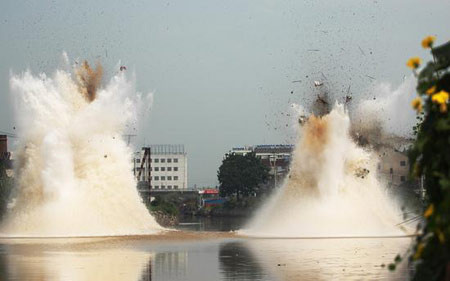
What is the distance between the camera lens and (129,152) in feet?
191

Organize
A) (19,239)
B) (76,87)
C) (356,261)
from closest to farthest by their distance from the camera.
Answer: (356,261), (19,239), (76,87)

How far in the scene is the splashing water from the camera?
51.4 meters

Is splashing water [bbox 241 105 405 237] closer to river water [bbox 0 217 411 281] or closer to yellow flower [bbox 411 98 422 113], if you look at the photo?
river water [bbox 0 217 411 281]

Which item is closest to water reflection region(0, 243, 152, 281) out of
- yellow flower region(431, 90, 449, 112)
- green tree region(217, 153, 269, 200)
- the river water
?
the river water

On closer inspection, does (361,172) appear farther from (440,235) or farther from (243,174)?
(243,174)

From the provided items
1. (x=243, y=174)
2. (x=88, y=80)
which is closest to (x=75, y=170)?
(x=88, y=80)

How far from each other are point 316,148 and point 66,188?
1552 centimetres

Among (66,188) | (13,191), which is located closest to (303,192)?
(66,188)

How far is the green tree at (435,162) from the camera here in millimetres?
8180

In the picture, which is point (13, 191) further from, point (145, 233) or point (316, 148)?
point (316, 148)

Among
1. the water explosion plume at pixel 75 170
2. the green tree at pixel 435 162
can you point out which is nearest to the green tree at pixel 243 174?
the water explosion plume at pixel 75 170

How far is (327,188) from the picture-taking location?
53.4 m

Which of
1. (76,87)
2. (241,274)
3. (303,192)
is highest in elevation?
(76,87)

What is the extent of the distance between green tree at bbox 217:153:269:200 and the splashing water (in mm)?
102022
